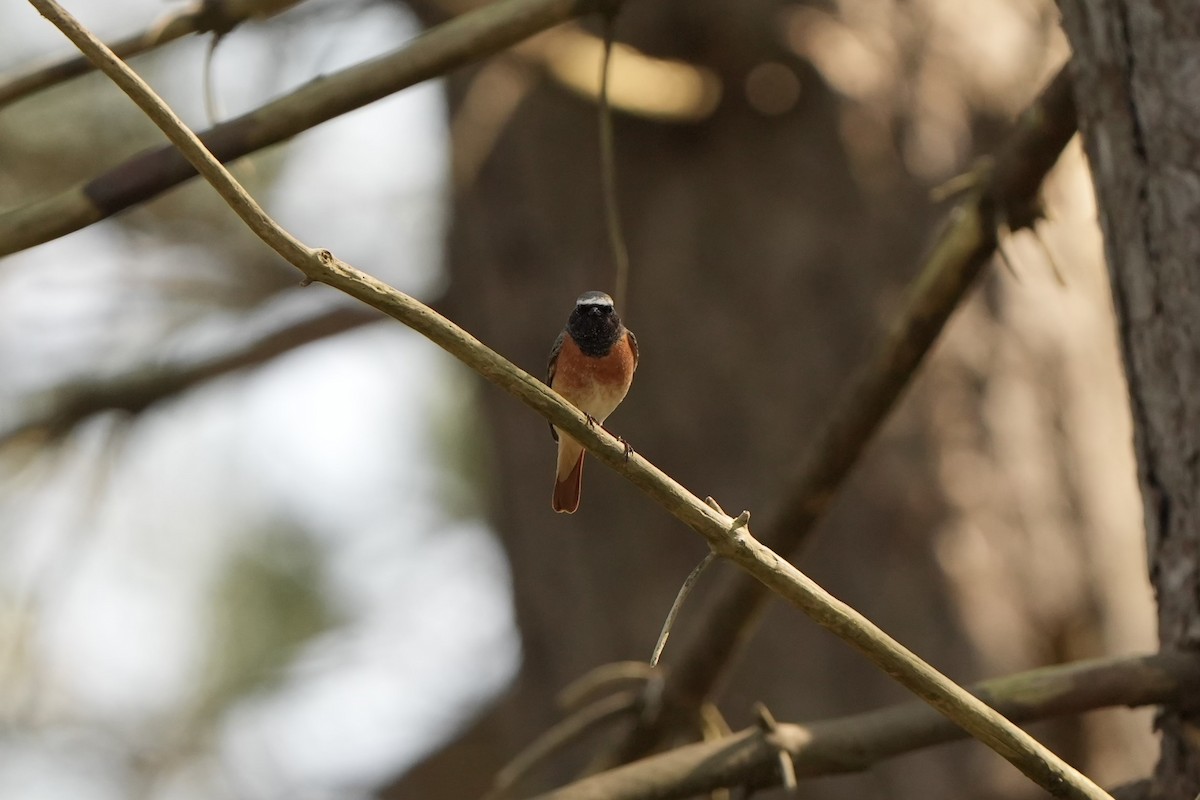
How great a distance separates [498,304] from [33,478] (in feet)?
6.44

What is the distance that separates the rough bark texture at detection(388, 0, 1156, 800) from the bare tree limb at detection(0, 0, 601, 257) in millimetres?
2301

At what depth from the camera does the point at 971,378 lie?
4520 mm

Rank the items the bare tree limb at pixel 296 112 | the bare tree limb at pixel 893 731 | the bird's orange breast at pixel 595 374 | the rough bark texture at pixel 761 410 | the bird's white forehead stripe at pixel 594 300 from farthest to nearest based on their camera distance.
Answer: the rough bark texture at pixel 761 410 → the bird's orange breast at pixel 595 374 → the bird's white forehead stripe at pixel 594 300 → the bare tree limb at pixel 893 731 → the bare tree limb at pixel 296 112

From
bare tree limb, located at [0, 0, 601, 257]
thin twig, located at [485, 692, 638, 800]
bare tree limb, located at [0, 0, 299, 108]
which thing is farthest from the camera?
thin twig, located at [485, 692, 638, 800]

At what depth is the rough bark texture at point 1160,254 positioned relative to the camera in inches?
105

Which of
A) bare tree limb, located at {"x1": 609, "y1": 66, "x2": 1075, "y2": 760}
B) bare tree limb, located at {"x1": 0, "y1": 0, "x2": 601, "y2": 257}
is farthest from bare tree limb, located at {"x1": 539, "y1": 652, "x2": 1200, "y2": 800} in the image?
bare tree limb, located at {"x1": 0, "y1": 0, "x2": 601, "y2": 257}

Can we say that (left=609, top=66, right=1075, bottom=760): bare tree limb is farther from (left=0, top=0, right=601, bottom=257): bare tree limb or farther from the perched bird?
(left=0, top=0, right=601, bottom=257): bare tree limb

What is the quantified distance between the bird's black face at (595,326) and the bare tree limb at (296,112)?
676 mm

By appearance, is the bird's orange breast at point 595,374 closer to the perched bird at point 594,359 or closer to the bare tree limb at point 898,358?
the perched bird at point 594,359

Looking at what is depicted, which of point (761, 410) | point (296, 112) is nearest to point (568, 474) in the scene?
point (761, 410)

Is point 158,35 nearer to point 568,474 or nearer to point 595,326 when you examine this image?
point 595,326

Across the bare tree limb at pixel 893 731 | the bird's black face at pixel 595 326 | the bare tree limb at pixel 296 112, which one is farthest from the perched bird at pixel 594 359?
the bare tree limb at pixel 893 731

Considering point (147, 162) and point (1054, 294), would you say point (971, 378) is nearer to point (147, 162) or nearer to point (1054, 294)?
point (1054, 294)

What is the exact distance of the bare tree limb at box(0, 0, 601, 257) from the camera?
225cm
